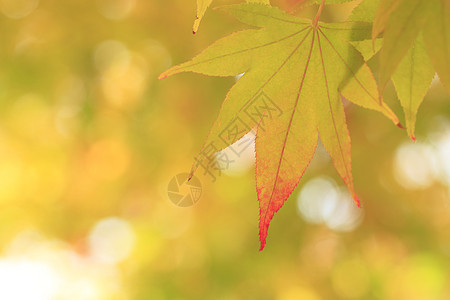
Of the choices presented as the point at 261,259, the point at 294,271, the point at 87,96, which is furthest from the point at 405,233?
the point at 87,96

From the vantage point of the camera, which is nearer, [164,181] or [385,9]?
[385,9]

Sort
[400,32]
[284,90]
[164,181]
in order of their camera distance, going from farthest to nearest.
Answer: [164,181] < [284,90] < [400,32]

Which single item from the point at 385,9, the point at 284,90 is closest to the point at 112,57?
the point at 284,90

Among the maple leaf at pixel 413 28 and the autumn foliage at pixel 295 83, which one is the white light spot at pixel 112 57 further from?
the maple leaf at pixel 413 28

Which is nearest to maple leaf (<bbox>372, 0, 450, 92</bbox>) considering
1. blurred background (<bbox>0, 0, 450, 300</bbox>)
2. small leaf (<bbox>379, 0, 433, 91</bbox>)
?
small leaf (<bbox>379, 0, 433, 91</bbox>)

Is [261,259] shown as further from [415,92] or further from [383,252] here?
[415,92]

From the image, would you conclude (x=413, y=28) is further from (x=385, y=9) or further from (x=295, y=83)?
(x=295, y=83)

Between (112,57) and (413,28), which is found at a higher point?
(112,57)
